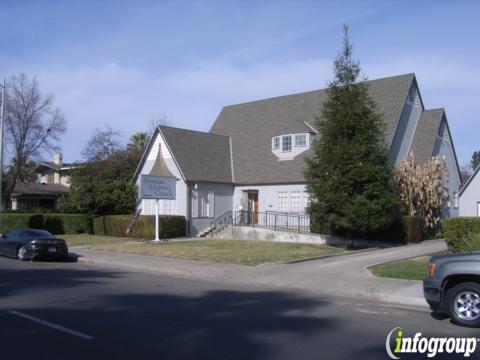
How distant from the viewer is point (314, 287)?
585 inches

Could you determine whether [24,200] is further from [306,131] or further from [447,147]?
[447,147]

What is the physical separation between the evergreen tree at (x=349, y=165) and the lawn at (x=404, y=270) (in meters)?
5.06

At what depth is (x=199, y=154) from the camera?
3528 centimetres

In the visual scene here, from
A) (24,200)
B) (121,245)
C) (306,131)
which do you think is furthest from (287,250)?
(24,200)

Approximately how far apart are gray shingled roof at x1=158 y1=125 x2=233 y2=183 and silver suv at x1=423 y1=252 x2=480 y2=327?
23.6 meters

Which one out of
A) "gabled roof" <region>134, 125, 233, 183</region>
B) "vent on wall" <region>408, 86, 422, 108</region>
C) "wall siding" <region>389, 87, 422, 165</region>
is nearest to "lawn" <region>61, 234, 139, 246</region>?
"gabled roof" <region>134, 125, 233, 183</region>

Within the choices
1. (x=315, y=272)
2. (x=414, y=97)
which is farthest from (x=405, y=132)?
(x=315, y=272)

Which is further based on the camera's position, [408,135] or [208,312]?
[408,135]

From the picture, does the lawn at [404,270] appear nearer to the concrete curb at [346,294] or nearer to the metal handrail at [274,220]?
the concrete curb at [346,294]

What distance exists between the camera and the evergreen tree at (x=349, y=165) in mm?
24312

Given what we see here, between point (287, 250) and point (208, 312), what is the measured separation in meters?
13.4

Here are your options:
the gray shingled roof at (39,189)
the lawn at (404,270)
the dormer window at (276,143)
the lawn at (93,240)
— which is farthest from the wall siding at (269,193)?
the gray shingled roof at (39,189)

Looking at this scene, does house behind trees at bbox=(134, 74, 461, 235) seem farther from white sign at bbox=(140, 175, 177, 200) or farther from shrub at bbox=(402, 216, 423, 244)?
shrub at bbox=(402, 216, 423, 244)

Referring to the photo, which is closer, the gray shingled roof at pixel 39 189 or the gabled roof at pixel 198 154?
the gabled roof at pixel 198 154
